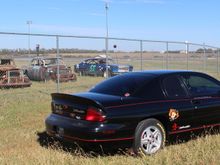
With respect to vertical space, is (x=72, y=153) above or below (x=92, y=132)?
below

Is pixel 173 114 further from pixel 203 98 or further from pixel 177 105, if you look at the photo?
pixel 203 98

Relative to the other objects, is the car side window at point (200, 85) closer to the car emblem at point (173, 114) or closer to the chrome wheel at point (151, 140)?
the car emblem at point (173, 114)

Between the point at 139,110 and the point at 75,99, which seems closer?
the point at 139,110

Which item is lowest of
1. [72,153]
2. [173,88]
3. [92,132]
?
[72,153]

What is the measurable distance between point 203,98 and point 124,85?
1.56 m

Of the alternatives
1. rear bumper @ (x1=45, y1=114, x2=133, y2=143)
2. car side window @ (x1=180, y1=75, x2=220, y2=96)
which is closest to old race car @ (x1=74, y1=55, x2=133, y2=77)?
car side window @ (x1=180, y1=75, x2=220, y2=96)

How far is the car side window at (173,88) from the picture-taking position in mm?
7770

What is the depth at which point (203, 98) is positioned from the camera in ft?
27.0

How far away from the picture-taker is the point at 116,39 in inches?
668

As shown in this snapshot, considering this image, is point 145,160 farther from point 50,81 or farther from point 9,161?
point 50,81

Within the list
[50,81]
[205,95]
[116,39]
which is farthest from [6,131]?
[50,81]

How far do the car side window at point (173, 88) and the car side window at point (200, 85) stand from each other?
224 mm

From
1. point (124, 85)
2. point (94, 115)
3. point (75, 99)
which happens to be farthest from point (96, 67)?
point (94, 115)

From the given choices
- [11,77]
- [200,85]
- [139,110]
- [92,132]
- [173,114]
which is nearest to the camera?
[92,132]
